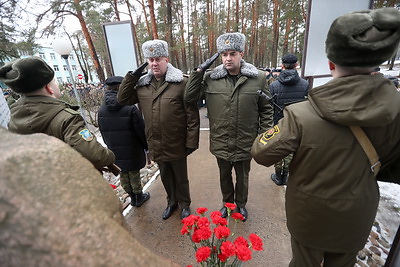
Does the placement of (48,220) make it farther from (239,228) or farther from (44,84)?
(239,228)

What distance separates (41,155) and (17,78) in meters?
1.39

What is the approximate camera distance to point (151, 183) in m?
3.78

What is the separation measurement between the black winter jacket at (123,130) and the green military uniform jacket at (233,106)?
34.7 inches

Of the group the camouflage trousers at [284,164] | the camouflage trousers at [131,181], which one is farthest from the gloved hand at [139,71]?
the camouflage trousers at [284,164]

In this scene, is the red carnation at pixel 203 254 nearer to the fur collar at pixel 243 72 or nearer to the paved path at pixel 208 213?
the paved path at pixel 208 213

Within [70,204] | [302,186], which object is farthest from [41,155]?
[302,186]

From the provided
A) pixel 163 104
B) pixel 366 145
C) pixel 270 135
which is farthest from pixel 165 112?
pixel 366 145

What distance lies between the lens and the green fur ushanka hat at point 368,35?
939mm

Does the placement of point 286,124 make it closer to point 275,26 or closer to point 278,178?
point 278,178

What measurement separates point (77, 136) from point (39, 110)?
0.32 metres

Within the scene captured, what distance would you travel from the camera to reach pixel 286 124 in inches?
49.3

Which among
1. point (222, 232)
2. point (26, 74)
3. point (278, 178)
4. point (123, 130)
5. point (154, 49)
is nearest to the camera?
point (222, 232)

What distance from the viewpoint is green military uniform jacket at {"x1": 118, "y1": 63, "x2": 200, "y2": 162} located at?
2.37 m

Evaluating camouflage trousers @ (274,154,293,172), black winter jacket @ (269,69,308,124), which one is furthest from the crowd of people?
black winter jacket @ (269,69,308,124)
